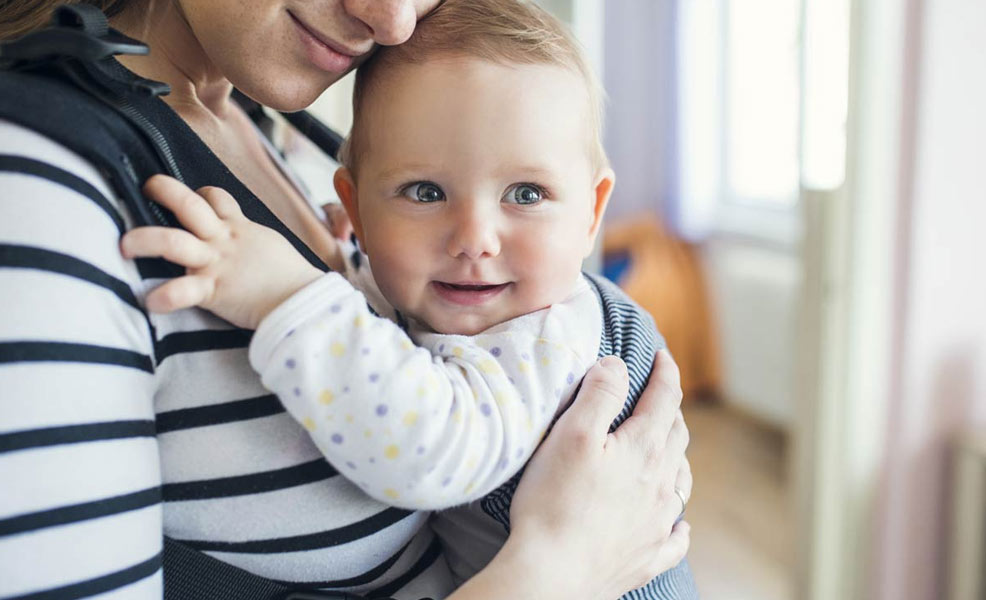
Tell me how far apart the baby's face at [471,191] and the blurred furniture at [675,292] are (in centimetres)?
357

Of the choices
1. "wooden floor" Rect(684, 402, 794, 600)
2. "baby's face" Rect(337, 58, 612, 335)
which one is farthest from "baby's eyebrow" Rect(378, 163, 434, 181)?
"wooden floor" Rect(684, 402, 794, 600)

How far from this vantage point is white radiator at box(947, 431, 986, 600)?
2004mm

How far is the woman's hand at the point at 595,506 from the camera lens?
785mm

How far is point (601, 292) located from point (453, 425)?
1.18 feet

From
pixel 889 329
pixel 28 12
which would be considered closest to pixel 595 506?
pixel 28 12

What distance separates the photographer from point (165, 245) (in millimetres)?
639

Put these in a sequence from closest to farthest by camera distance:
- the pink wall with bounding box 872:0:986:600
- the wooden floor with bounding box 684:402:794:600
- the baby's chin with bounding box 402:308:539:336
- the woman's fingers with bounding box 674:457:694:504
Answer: the baby's chin with bounding box 402:308:539:336 → the woman's fingers with bounding box 674:457:694:504 → the pink wall with bounding box 872:0:986:600 → the wooden floor with bounding box 684:402:794:600

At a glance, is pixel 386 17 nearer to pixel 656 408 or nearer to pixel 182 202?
pixel 182 202

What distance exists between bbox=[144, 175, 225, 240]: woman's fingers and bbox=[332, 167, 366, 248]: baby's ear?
349 mm

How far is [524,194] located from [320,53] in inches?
10.0

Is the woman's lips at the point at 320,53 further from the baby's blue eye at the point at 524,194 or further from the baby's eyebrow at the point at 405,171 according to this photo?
the baby's blue eye at the point at 524,194

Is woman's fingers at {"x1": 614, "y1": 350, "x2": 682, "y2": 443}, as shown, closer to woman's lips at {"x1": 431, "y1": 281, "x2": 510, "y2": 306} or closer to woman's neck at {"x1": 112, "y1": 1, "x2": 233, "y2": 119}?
woman's lips at {"x1": 431, "y1": 281, "x2": 510, "y2": 306}

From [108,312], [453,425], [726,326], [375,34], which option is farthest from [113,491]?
[726,326]

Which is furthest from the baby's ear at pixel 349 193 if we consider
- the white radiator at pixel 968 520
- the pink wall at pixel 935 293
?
the white radiator at pixel 968 520
